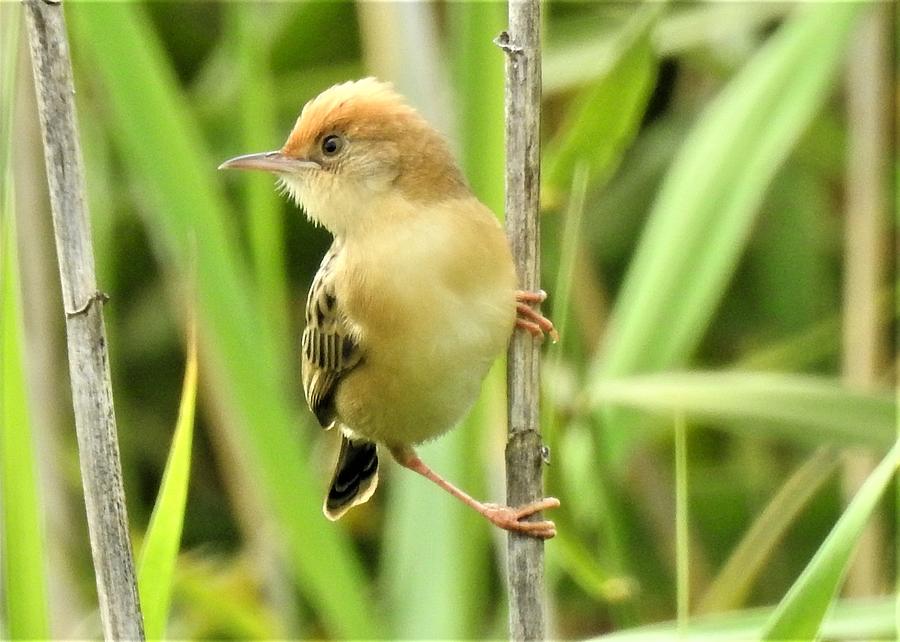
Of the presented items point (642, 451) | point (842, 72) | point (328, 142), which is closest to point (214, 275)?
point (328, 142)

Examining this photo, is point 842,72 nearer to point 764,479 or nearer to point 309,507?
point 764,479

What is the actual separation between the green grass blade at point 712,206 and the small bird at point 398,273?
56 centimetres

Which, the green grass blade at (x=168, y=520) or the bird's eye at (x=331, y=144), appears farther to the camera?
the bird's eye at (x=331, y=144)

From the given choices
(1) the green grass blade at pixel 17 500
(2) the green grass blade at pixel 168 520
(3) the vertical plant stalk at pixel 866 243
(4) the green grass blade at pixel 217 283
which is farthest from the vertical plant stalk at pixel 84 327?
(3) the vertical plant stalk at pixel 866 243

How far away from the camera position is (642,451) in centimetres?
332

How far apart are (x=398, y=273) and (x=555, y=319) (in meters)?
0.25

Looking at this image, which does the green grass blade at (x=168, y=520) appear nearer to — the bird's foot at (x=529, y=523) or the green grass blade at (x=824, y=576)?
the bird's foot at (x=529, y=523)

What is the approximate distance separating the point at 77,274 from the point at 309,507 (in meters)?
0.92

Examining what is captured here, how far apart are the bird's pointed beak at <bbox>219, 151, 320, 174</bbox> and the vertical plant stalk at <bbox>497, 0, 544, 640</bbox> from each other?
40 centimetres

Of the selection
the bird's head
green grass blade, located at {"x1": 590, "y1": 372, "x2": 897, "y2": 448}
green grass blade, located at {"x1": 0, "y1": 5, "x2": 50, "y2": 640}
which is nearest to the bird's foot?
green grass blade, located at {"x1": 590, "y1": 372, "x2": 897, "y2": 448}

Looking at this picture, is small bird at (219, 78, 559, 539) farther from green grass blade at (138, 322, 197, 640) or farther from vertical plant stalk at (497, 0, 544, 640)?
green grass blade at (138, 322, 197, 640)

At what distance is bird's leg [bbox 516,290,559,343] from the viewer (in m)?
1.89

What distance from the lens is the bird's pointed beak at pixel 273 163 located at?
6.64ft

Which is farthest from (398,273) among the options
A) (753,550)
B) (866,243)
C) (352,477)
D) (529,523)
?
(866,243)
